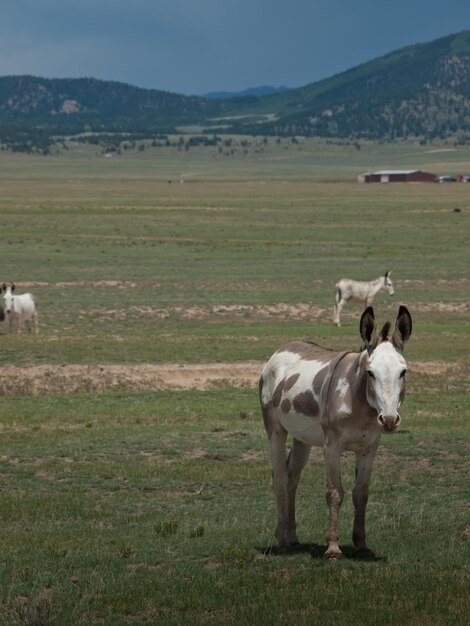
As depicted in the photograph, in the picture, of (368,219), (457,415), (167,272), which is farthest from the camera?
(368,219)

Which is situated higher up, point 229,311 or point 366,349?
point 366,349

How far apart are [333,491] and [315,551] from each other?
2.82ft

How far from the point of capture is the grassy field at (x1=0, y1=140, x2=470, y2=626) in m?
9.66

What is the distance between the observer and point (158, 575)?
10453 millimetres

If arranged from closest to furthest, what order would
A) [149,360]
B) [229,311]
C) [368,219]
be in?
[149,360] < [229,311] < [368,219]

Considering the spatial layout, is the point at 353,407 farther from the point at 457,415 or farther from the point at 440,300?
the point at 440,300

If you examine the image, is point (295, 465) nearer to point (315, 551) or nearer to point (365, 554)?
point (315, 551)

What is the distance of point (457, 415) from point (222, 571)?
40.6 feet

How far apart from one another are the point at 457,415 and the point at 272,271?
29.6 m

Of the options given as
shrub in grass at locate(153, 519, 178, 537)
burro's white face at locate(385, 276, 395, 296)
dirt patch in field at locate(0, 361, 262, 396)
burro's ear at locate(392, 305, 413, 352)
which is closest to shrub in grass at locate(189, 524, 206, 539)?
shrub in grass at locate(153, 519, 178, 537)

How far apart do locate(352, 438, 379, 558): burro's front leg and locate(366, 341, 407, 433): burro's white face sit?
59cm

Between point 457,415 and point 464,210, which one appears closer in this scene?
point 457,415

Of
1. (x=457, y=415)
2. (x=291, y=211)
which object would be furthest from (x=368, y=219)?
(x=457, y=415)

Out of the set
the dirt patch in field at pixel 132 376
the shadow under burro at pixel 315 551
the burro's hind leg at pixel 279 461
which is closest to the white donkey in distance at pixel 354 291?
the dirt patch in field at pixel 132 376
